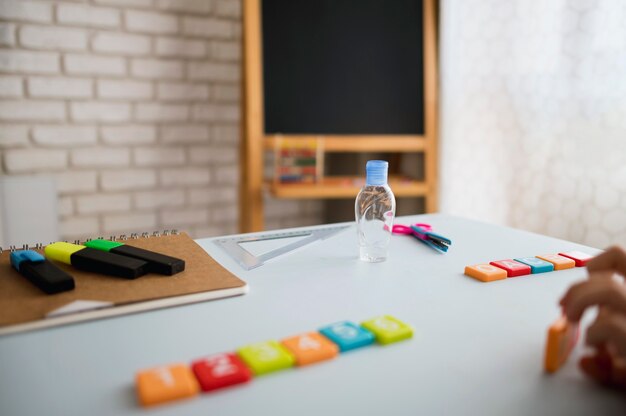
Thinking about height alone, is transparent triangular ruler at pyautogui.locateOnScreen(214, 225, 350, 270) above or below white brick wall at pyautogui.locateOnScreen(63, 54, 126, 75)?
below

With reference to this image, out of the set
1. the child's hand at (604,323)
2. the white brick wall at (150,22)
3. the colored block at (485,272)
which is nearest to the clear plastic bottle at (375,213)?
the colored block at (485,272)

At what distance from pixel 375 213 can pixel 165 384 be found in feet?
1.91

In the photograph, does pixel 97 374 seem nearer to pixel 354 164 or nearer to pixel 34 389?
pixel 34 389

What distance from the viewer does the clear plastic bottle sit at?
2.48 ft

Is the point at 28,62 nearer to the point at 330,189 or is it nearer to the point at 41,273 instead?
the point at 330,189

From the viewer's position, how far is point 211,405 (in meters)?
0.40

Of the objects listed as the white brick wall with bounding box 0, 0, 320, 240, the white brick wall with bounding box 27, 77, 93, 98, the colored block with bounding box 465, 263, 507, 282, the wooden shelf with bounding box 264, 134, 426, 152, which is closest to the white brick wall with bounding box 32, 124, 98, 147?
the white brick wall with bounding box 0, 0, 320, 240

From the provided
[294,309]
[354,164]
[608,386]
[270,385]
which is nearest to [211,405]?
[270,385]

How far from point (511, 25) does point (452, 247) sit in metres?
0.92

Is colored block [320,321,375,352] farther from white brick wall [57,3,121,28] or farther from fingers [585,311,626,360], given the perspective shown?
white brick wall [57,3,121,28]

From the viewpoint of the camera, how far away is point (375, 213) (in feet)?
3.04

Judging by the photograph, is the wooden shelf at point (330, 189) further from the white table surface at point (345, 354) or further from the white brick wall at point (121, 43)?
the white table surface at point (345, 354)

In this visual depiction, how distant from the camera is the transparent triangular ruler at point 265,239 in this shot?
0.78 m

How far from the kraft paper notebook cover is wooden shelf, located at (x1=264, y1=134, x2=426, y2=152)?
106 cm
